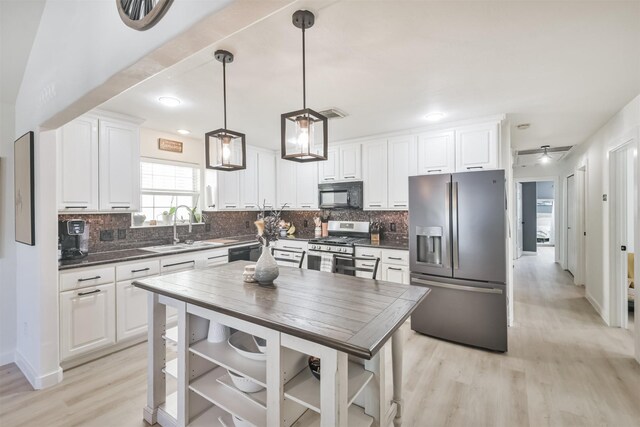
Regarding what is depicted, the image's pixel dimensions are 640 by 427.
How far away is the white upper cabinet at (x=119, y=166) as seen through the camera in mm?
3059

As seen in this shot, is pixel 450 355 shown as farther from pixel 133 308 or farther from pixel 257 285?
pixel 133 308

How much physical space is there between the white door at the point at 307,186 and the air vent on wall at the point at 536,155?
4018mm

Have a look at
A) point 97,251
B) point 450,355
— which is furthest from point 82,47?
point 450,355

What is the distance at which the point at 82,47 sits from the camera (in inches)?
66.7

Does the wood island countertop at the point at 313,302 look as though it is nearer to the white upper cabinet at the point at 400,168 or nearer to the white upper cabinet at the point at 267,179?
the white upper cabinet at the point at 400,168

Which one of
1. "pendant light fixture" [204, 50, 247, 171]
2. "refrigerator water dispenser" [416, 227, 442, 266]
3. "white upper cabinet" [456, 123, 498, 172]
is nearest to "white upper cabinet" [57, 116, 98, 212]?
"pendant light fixture" [204, 50, 247, 171]

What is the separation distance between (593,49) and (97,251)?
468 centimetres

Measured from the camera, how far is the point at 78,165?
2875 mm

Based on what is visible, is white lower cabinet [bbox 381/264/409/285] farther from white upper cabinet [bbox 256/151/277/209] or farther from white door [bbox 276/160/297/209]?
white upper cabinet [bbox 256/151/277/209]

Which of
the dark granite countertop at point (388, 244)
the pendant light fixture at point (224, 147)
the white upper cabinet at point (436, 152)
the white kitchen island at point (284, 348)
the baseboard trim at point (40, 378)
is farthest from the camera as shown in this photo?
the dark granite countertop at point (388, 244)

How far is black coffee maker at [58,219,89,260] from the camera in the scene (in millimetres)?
2816

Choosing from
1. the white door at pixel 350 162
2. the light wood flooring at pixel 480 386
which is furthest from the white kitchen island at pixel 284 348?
the white door at pixel 350 162

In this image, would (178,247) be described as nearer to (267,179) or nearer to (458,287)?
(267,179)

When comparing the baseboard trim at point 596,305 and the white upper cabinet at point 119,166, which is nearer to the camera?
the white upper cabinet at point 119,166
